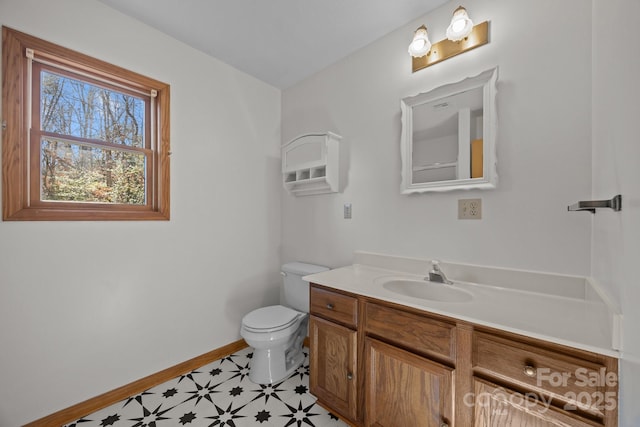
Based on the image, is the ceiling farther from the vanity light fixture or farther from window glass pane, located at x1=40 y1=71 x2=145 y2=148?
window glass pane, located at x1=40 y1=71 x2=145 y2=148

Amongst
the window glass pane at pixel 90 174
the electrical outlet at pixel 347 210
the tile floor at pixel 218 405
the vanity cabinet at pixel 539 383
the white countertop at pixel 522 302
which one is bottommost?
the tile floor at pixel 218 405

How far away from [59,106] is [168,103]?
57cm

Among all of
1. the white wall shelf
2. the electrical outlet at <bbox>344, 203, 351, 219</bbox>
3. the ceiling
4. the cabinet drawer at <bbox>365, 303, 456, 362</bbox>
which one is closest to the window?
the ceiling

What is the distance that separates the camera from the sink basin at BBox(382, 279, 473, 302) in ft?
4.25

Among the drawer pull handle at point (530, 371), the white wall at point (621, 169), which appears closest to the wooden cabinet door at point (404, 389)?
the drawer pull handle at point (530, 371)

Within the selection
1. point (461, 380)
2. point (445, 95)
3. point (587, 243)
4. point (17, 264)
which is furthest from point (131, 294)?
point (587, 243)

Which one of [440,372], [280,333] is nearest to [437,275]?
[440,372]

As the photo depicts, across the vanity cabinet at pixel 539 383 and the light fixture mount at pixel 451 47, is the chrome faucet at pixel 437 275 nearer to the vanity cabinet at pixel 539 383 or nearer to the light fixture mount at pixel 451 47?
the vanity cabinet at pixel 539 383

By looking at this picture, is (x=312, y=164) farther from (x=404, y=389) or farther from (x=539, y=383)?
(x=539, y=383)

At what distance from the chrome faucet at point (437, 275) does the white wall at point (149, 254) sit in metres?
1.52

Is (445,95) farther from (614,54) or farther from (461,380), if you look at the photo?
(461,380)

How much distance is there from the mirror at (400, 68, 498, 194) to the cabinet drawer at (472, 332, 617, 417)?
78 centimetres

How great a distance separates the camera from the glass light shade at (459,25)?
4.36ft

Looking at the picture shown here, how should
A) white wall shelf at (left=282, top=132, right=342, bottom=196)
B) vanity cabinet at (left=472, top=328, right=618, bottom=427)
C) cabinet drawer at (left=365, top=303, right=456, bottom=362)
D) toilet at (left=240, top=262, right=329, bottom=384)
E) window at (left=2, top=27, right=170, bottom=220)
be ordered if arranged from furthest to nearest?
white wall shelf at (left=282, top=132, right=342, bottom=196) < toilet at (left=240, top=262, right=329, bottom=384) < window at (left=2, top=27, right=170, bottom=220) < cabinet drawer at (left=365, top=303, right=456, bottom=362) < vanity cabinet at (left=472, top=328, right=618, bottom=427)
